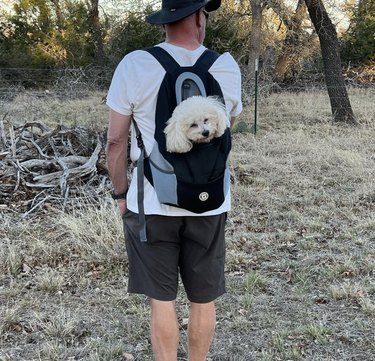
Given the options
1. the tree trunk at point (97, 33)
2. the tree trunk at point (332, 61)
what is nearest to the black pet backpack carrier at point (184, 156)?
the tree trunk at point (332, 61)

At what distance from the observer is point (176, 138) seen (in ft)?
6.29

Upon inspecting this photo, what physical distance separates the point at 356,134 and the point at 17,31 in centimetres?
1890

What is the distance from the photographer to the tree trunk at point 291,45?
14797mm

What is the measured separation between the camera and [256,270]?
4012 millimetres

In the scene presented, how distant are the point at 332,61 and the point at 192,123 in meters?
11.2

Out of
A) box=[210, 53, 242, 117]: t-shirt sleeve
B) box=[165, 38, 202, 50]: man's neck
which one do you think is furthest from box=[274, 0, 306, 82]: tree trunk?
box=[165, 38, 202, 50]: man's neck

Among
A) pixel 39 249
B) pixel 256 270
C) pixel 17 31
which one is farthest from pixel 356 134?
pixel 17 31

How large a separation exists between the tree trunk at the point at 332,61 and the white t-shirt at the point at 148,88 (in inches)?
391

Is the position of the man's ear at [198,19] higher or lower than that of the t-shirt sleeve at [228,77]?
higher

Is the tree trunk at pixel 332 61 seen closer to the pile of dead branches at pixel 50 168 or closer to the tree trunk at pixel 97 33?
the pile of dead branches at pixel 50 168

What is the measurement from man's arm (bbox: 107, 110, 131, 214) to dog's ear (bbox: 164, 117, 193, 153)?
0.22m

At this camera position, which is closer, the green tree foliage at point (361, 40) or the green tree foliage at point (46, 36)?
the green tree foliage at point (361, 40)

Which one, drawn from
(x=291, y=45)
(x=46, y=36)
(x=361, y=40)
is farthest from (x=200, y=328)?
(x=46, y=36)

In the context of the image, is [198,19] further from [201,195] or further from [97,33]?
[97,33]
